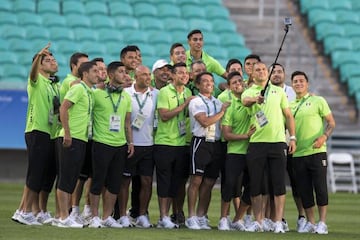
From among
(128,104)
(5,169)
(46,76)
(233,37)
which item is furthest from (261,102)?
(233,37)

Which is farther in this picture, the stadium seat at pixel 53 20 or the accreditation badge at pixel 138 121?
the stadium seat at pixel 53 20

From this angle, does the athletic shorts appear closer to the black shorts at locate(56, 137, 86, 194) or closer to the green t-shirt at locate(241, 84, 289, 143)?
the green t-shirt at locate(241, 84, 289, 143)

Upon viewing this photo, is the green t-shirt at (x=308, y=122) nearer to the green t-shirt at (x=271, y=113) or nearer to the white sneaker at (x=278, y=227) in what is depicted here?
the green t-shirt at (x=271, y=113)

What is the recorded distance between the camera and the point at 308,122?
1639cm

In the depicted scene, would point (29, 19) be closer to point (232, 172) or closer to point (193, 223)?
point (232, 172)

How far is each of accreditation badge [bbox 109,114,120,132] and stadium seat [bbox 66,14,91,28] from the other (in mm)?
13276

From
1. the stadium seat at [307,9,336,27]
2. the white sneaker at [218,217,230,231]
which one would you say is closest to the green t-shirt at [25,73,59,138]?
the white sneaker at [218,217,230,231]

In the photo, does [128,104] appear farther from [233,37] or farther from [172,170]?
[233,37]

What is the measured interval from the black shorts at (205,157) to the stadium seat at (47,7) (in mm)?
13321

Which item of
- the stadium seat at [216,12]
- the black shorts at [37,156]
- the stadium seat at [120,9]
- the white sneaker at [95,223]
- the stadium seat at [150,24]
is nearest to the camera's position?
the white sneaker at [95,223]

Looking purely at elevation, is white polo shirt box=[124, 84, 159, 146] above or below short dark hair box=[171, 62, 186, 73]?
below

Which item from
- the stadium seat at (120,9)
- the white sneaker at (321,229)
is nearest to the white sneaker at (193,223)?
the white sneaker at (321,229)

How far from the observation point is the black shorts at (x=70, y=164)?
15.1m

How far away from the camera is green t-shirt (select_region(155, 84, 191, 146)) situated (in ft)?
53.1
